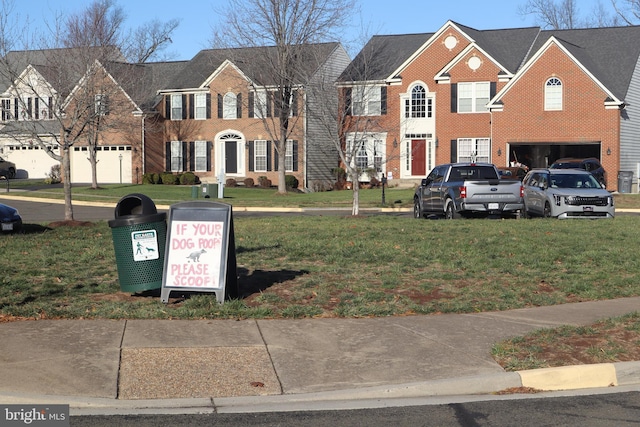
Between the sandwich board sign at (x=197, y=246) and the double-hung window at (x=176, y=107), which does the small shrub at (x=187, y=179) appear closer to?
the double-hung window at (x=176, y=107)

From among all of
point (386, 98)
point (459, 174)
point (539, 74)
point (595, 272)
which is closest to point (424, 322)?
point (595, 272)

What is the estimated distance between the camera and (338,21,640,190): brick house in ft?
136

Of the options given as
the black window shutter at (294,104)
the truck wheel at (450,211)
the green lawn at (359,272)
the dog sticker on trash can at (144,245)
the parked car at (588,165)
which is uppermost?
the black window shutter at (294,104)

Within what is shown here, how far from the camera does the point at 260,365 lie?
8.32 m

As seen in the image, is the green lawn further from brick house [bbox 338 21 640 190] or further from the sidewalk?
brick house [bbox 338 21 640 190]

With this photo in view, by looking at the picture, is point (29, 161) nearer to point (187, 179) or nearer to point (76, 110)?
point (187, 179)

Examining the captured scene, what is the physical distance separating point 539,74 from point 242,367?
119 ft

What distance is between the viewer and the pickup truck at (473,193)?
2305cm

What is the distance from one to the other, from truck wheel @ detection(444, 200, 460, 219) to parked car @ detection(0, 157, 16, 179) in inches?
1592

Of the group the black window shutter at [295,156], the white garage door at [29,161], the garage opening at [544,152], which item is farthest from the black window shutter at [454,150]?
the white garage door at [29,161]

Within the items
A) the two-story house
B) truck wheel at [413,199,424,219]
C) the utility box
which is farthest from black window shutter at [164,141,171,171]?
truck wheel at [413,199,424,219]

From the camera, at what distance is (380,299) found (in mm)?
11289

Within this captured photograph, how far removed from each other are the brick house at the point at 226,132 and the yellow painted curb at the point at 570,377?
38.5 metres

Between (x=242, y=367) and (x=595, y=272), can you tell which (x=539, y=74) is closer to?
(x=595, y=272)
